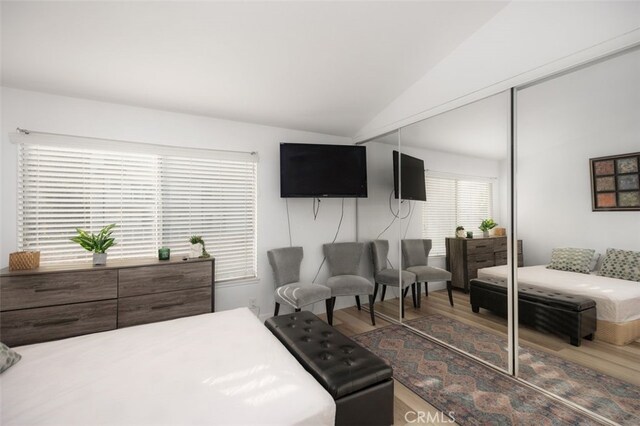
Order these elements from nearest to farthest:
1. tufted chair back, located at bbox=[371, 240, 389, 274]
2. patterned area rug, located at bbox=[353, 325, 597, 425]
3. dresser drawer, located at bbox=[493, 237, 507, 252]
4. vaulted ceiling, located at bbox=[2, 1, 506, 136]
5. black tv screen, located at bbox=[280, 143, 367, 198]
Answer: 1. patterned area rug, located at bbox=[353, 325, 597, 425]
2. vaulted ceiling, located at bbox=[2, 1, 506, 136]
3. dresser drawer, located at bbox=[493, 237, 507, 252]
4. black tv screen, located at bbox=[280, 143, 367, 198]
5. tufted chair back, located at bbox=[371, 240, 389, 274]

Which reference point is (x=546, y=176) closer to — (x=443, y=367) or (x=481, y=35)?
(x=481, y=35)

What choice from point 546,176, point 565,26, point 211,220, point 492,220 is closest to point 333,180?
point 211,220

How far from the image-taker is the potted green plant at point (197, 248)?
310 cm

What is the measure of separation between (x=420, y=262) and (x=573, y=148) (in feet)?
5.71

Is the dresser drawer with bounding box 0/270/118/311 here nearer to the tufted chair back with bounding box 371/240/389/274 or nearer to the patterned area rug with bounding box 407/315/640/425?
the tufted chair back with bounding box 371/240/389/274

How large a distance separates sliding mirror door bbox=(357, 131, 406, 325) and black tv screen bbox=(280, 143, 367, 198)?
0.19 m

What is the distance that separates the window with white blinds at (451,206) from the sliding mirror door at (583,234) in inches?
13.5

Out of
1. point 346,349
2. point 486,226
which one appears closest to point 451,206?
point 486,226

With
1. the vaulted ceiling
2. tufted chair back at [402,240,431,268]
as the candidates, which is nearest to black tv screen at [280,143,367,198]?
the vaulted ceiling

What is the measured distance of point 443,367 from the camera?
8.18 ft

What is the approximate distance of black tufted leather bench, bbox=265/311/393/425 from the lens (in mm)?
1521

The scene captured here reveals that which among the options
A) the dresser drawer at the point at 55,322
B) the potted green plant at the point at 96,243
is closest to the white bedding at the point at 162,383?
the dresser drawer at the point at 55,322

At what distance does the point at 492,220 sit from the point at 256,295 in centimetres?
277

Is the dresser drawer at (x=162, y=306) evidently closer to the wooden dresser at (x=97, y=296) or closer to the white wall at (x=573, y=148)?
the wooden dresser at (x=97, y=296)
